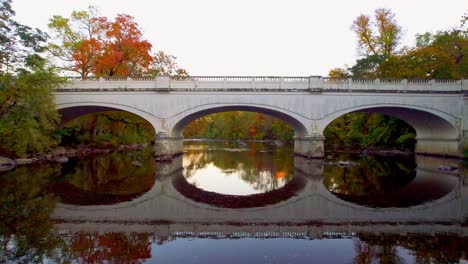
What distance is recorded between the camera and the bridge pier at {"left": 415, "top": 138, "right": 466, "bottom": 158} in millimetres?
21117

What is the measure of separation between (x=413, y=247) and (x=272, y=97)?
1517cm

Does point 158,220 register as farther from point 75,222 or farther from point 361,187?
point 361,187

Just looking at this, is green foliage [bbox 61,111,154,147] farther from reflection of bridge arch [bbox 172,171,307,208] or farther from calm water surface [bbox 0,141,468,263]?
reflection of bridge arch [bbox 172,171,307,208]

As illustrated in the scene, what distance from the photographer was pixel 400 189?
11.5 meters

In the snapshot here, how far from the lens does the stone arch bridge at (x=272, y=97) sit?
20.0 meters

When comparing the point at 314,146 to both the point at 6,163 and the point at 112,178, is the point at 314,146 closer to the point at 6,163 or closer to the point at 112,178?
the point at 112,178

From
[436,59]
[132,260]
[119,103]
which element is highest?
[436,59]

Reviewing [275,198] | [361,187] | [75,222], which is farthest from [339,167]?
[75,222]

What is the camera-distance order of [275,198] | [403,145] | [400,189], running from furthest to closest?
[403,145] < [400,189] < [275,198]

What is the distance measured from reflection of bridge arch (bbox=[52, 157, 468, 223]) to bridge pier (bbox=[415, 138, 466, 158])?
13.5 meters

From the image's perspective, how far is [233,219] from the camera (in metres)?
7.70

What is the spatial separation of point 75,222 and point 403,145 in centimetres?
2873

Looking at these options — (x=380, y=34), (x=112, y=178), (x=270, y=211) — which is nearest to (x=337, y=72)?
(x=380, y=34)

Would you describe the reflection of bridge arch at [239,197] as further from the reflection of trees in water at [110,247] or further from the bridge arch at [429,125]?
the bridge arch at [429,125]
